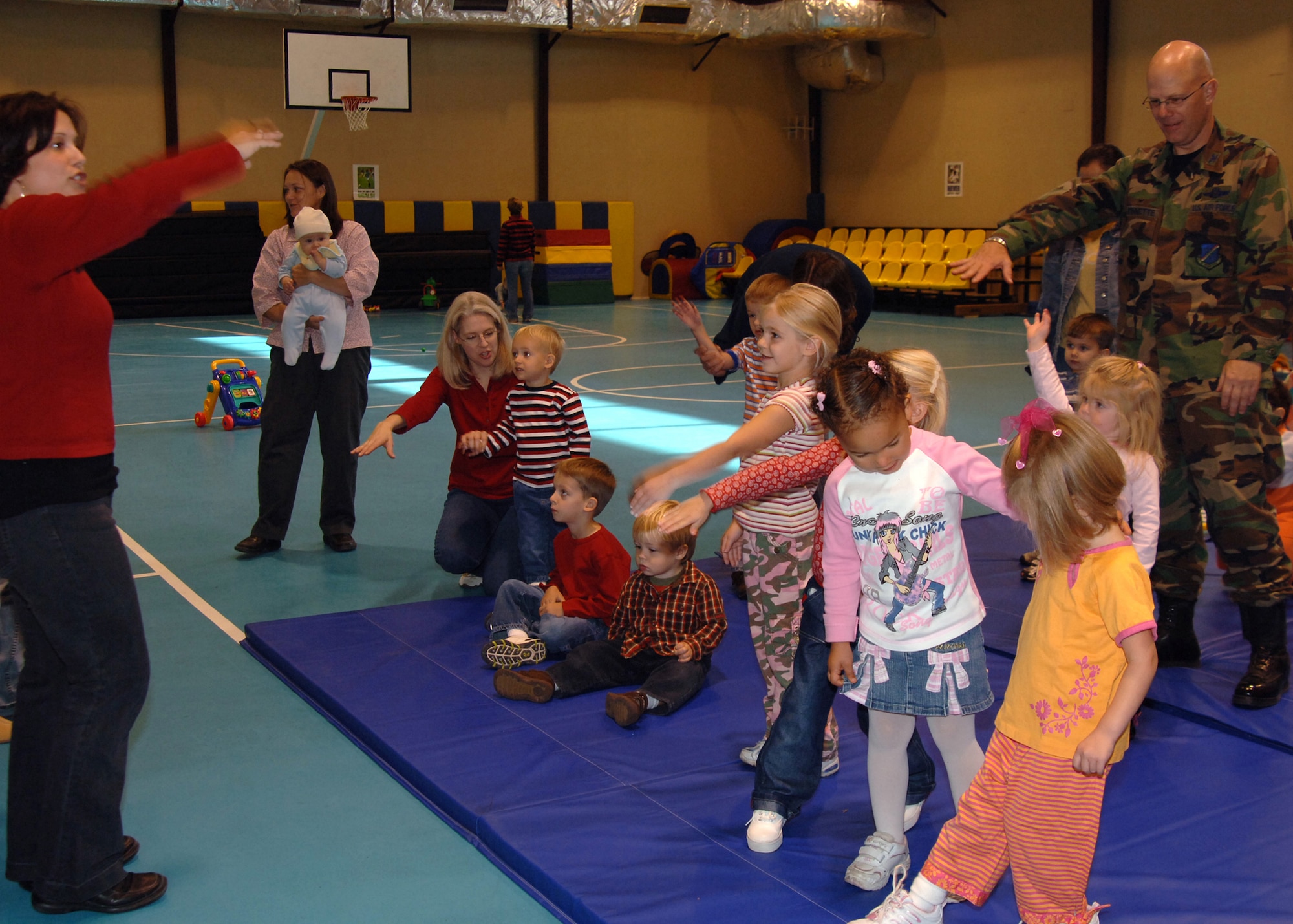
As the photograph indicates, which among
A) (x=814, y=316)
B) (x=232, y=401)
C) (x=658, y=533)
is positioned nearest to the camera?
(x=814, y=316)

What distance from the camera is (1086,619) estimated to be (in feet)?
7.72

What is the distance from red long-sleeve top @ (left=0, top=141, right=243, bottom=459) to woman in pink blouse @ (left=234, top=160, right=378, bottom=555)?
2.96m

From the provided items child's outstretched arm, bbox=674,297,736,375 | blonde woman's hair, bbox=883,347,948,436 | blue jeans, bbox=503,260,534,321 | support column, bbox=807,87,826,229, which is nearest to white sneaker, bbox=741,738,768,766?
blonde woman's hair, bbox=883,347,948,436

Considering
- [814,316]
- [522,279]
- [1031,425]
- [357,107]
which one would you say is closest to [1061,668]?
[1031,425]

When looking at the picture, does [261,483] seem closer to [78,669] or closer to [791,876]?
[78,669]

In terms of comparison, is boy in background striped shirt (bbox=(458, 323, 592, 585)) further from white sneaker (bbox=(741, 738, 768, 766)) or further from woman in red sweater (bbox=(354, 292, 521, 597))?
white sneaker (bbox=(741, 738, 768, 766))

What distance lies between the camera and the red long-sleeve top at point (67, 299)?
→ 7.27 ft

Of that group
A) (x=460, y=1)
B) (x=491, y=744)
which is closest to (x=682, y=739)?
(x=491, y=744)

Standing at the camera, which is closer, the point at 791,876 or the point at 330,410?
the point at 791,876

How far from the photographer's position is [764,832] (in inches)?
111

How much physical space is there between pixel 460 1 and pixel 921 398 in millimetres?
16729

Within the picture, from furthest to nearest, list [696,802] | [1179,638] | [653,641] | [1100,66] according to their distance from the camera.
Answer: [1100,66] < [1179,638] < [653,641] < [696,802]

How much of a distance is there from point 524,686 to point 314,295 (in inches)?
95.0

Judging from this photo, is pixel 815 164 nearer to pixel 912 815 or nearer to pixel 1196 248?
pixel 1196 248
